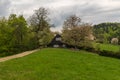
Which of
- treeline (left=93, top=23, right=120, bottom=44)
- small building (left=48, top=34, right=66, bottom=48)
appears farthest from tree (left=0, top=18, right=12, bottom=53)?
treeline (left=93, top=23, right=120, bottom=44)

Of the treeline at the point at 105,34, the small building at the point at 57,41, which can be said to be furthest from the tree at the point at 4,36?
the treeline at the point at 105,34

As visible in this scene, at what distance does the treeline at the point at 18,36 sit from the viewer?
84375 mm

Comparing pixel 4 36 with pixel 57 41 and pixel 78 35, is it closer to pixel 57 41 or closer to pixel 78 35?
pixel 57 41

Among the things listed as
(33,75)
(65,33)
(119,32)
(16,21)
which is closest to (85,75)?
(33,75)

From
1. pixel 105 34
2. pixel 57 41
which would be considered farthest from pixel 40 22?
pixel 105 34

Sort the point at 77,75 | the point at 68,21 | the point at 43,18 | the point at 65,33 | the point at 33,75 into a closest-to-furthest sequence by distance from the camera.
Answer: the point at 33,75, the point at 77,75, the point at 65,33, the point at 68,21, the point at 43,18

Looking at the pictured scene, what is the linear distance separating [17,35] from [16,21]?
196 inches

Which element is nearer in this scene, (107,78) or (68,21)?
(107,78)

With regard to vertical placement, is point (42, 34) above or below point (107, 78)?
above

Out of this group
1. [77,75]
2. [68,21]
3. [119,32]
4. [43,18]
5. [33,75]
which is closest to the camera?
[33,75]

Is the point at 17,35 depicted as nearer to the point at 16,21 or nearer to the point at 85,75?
the point at 16,21

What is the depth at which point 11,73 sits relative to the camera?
28.5 metres

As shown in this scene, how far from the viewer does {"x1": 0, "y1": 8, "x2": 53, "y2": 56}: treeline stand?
8438 centimetres

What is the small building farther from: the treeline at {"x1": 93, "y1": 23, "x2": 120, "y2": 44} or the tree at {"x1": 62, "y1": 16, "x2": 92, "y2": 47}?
the treeline at {"x1": 93, "y1": 23, "x2": 120, "y2": 44}
